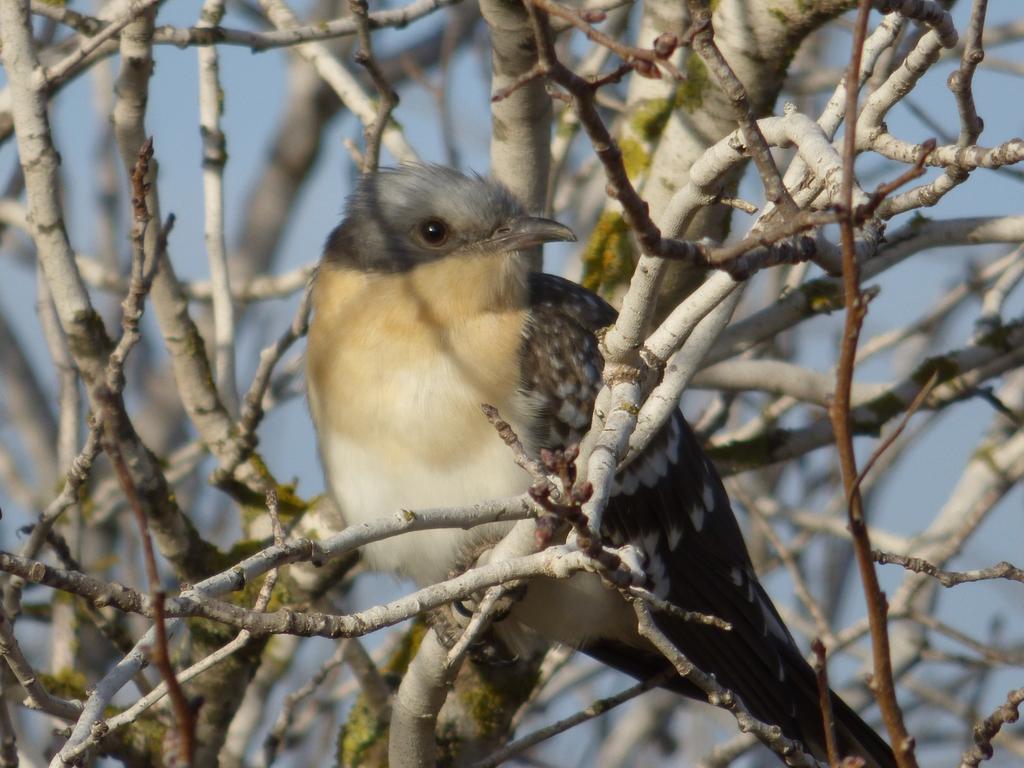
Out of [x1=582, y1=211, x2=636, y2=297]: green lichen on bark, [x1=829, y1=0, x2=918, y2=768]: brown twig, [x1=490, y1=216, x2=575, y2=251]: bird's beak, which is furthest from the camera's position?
[x1=582, y1=211, x2=636, y2=297]: green lichen on bark

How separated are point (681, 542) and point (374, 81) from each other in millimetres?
2063

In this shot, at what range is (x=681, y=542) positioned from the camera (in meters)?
5.20

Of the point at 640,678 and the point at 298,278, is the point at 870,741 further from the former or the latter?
the point at 298,278

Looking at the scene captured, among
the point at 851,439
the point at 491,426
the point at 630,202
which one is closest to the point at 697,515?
the point at 491,426

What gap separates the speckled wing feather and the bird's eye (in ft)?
1.31

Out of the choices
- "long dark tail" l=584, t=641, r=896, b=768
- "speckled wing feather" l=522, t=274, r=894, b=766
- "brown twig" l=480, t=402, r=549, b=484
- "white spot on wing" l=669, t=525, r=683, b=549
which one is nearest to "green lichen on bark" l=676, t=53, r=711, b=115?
"speckled wing feather" l=522, t=274, r=894, b=766

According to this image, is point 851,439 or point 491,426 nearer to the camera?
point 851,439

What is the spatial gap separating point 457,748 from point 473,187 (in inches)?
90.7

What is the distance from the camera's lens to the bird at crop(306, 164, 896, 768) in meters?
4.70

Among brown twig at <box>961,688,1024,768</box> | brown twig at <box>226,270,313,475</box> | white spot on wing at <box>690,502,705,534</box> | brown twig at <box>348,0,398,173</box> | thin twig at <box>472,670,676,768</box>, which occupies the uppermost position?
brown twig at <box>348,0,398,173</box>

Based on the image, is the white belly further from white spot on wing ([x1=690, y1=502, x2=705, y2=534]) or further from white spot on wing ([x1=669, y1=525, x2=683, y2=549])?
white spot on wing ([x1=690, y1=502, x2=705, y2=534])

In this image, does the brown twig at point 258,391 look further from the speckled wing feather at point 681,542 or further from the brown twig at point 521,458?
the brown twig at point 521,458

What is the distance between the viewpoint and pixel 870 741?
4953 millimetres

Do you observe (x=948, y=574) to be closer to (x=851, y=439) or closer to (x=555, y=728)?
(x=851, y=439)
